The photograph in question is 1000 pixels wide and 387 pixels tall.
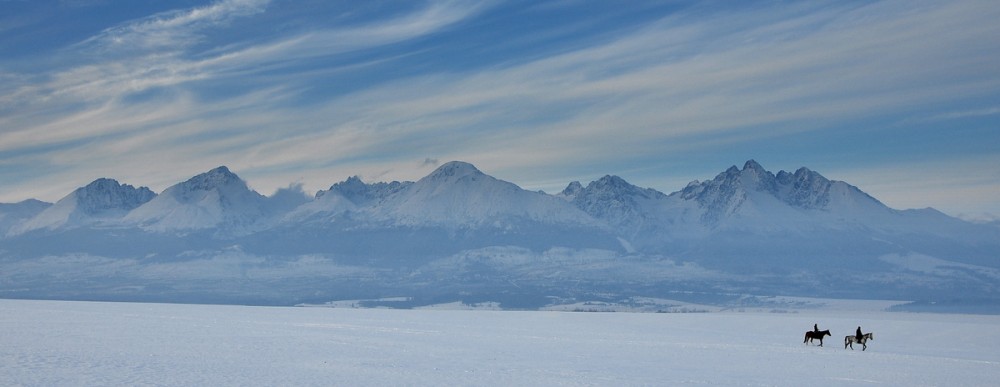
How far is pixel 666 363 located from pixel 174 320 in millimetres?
32685

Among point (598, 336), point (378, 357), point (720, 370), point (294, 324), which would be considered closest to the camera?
point (720, 370)

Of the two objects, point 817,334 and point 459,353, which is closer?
point 459,353

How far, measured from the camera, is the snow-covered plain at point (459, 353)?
30.0m

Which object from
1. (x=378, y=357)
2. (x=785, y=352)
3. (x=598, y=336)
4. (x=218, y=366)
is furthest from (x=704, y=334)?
(x=218, y=366)

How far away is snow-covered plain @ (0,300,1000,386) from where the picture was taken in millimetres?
30031

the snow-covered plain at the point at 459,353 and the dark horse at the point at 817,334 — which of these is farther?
the dark horse at the point at 817,334

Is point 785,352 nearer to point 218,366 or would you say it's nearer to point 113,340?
point 218,366

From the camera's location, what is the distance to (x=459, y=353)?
125 feet

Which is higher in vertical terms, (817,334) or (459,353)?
(817,334)

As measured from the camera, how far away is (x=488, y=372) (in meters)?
31.7

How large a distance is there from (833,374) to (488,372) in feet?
42.0

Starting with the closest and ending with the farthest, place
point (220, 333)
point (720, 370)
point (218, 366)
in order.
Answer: point (218, 366) < point (720, 370) < point (220, 333)

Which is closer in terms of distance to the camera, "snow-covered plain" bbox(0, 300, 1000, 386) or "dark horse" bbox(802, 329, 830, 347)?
"snow-covered plain" bbox(0, 300, 1000, 386)

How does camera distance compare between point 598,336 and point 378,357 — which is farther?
point 598,336
